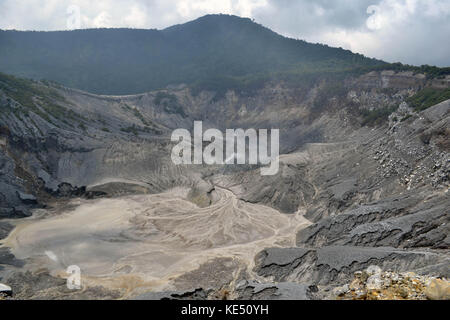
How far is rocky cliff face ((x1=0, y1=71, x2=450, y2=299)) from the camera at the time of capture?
2014 cm

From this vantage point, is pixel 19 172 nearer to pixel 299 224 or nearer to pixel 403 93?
pixel 299 224

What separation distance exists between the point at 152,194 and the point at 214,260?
18.9 metres

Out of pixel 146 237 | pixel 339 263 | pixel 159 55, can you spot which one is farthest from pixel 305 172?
pixel 159 55

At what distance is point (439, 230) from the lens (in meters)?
19.3

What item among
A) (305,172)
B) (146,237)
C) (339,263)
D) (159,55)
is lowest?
(339,263)

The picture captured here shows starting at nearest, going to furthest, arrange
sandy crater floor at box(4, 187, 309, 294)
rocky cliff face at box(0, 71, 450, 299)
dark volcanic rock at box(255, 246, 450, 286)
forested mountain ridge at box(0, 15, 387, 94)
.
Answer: dark volcanic rock at box(255, 246, 450, 286) → rocky cliff face at box(0, 71, 450, 299) → sandy crater floor at box(4, 187, 309, 294) → forested mountain ridge at box(0, 15, 387, 94)

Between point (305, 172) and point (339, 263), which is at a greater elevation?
point (305, 172)

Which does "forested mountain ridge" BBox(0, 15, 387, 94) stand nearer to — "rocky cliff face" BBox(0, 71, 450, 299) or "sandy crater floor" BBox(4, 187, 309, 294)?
"rocky cliff face" BBox(0, 71, 450, 299)

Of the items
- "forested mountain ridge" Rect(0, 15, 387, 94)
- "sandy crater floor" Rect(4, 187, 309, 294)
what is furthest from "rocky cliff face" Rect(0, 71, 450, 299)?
"forested mountain ridge" Rect(0, 15, 387, 94)

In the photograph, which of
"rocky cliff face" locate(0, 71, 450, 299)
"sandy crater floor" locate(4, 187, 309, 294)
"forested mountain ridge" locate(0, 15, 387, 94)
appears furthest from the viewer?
"forested mountain ridge" locate(0, 15, 387, 94)

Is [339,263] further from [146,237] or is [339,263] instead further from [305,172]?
[305,172]

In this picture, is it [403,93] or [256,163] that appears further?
[403,93]

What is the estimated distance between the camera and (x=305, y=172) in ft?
135
